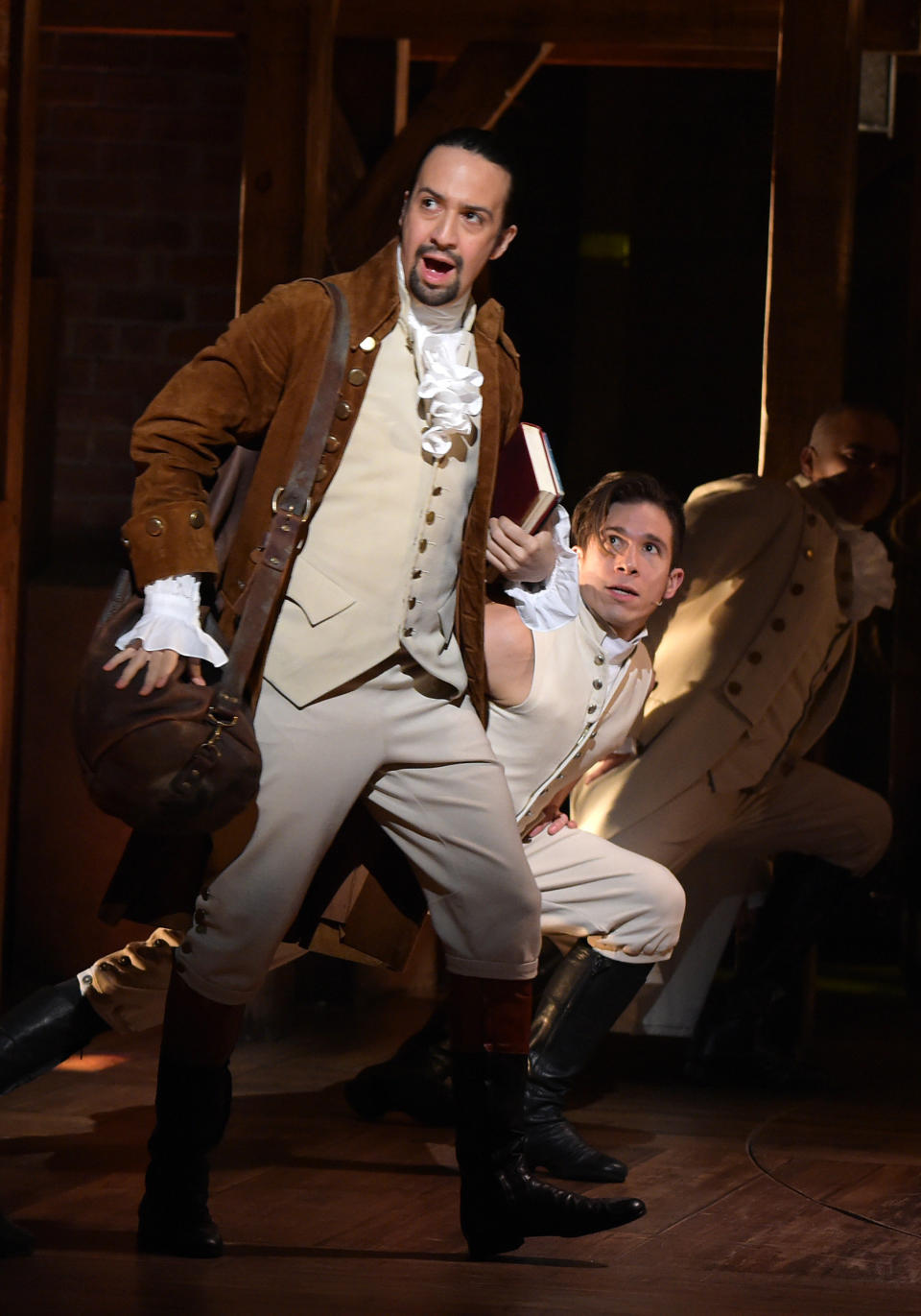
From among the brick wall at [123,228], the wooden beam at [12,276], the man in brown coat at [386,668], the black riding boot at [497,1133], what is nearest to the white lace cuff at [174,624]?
the man in brown coat at [386,668]

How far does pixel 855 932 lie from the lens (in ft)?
23.4

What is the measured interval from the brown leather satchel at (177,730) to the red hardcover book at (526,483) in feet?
1.39

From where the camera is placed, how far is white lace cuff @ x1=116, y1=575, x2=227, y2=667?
2578mm

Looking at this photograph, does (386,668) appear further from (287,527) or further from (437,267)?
(437,267)

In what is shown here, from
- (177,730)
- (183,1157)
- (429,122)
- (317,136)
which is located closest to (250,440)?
(177,730)

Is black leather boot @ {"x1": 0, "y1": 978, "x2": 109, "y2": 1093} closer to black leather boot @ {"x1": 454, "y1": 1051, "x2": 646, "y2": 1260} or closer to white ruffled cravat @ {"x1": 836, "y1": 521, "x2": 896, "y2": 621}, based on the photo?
black leather boot @ {"x1": 454, "y1": 1051, "x2": 646, "y2": 1260}

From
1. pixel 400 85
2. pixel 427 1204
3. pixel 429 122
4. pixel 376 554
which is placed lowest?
pixel 427 1204

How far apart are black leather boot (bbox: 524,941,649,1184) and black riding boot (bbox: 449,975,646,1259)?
1.87 ft

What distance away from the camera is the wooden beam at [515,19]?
504cm

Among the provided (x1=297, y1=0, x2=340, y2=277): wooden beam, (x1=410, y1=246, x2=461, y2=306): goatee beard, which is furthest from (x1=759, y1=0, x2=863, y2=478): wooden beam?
(x1=410, y1=246, x2=461, y2=306): goatee beard

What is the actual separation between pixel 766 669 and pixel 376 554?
5.81 ft

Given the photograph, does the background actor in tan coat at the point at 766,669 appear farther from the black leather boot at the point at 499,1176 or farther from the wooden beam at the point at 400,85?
the wooden beam at the point at 400,85

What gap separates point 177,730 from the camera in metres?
2.54

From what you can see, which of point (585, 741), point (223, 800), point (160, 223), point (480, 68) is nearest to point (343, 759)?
point (223, 800)
